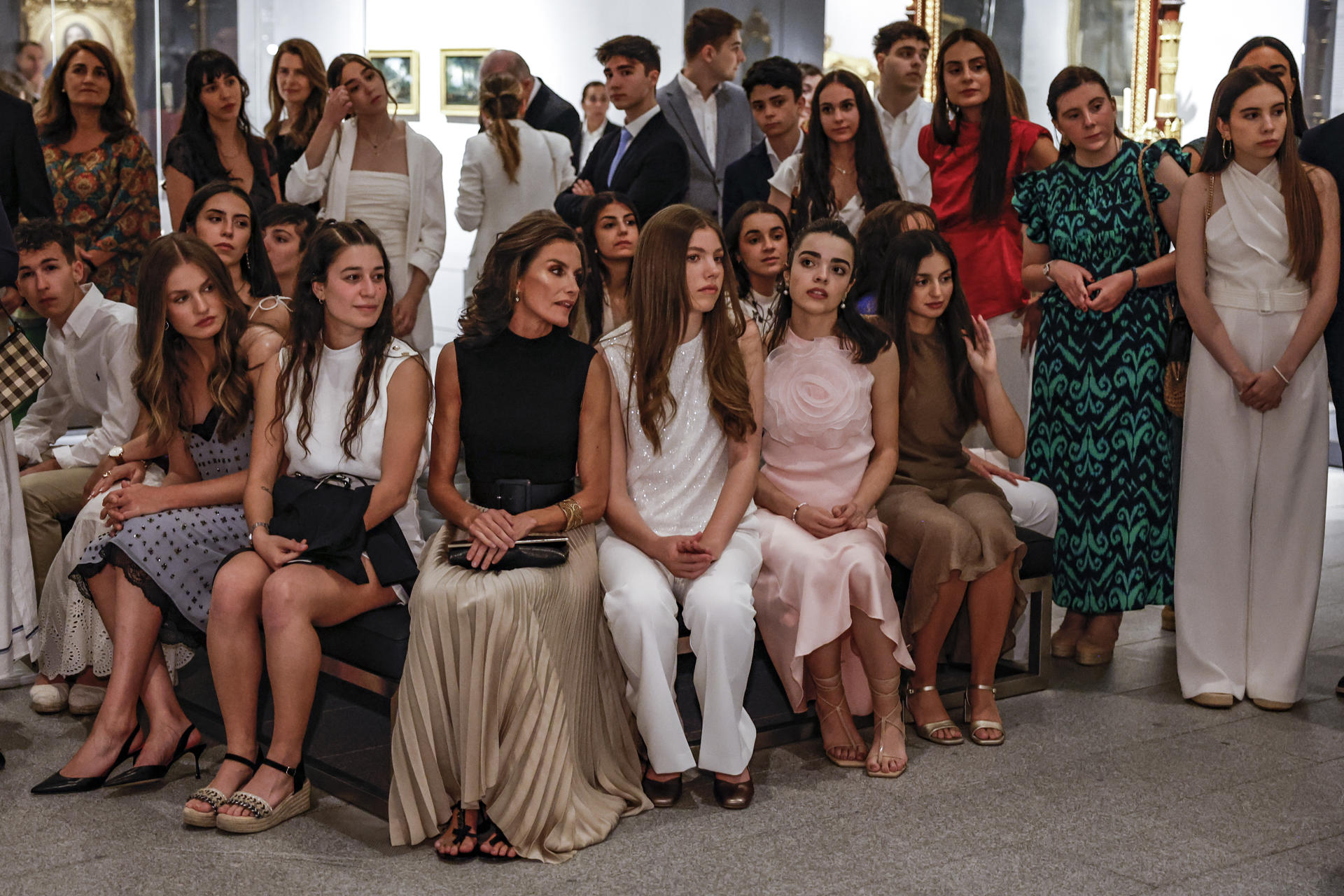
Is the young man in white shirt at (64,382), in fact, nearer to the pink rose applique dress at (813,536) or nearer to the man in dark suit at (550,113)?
the pink rose applique dress at (813,536)

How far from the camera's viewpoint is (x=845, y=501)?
11.6 feet

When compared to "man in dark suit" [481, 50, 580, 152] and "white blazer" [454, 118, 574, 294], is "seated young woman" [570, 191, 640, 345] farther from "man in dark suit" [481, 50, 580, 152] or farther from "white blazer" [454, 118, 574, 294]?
"man in dark suit" [481, 50, 580, 152]

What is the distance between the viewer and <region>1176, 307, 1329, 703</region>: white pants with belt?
376 centimetres

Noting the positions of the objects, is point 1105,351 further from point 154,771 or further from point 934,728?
point 154,771

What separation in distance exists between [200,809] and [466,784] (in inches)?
22.4

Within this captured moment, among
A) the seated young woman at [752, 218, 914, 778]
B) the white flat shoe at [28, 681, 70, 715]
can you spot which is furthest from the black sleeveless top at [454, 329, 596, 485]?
the white flat shoe at [28, 681, 70, 715]

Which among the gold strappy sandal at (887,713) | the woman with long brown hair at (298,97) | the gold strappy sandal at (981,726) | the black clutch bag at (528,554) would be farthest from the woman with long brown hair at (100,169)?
the gold strappy sandal at (981,726)

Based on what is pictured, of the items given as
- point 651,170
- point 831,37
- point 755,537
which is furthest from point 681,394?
point 831,37

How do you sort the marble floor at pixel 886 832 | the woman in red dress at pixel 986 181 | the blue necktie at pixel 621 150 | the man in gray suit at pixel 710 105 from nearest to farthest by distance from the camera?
the marble floor at pixel 886 832 → the woman in red dress at pixel 986 181 → the blue necktie at pixel 621 150 → the man in gray suit at pixel 710 105

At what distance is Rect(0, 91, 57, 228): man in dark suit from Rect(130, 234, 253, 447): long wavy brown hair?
0.67m

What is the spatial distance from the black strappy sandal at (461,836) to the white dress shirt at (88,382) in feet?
5.66

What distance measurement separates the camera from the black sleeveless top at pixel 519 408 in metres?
3.21

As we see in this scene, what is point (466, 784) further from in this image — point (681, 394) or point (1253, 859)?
point (1253, 859)

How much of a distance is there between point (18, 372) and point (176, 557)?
0.58 m
